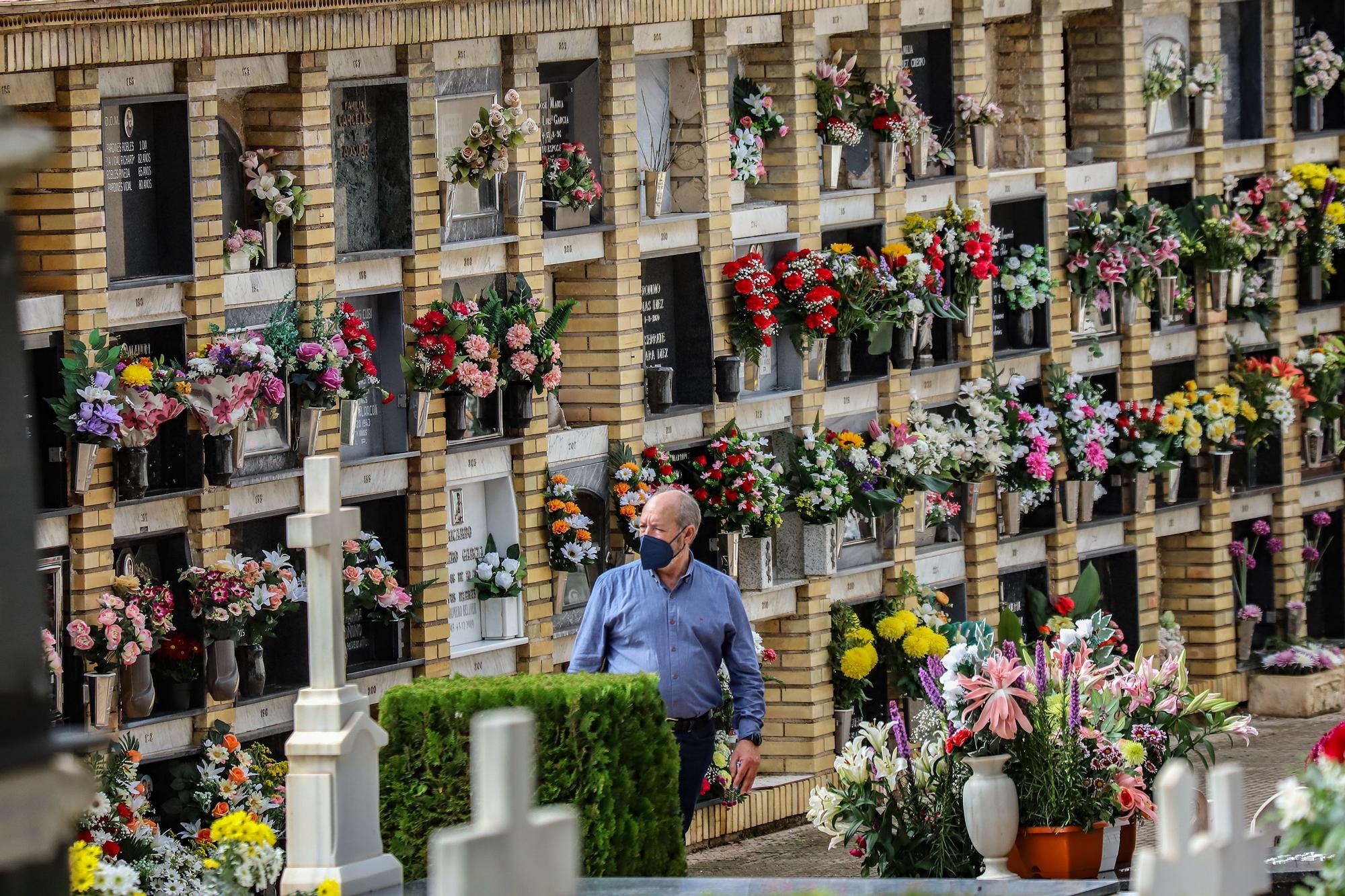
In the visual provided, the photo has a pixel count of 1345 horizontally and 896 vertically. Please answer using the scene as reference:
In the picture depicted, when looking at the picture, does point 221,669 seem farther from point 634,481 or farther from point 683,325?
point 683,325

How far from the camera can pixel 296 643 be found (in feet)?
34.3

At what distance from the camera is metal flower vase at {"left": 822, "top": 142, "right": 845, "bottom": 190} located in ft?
42.1

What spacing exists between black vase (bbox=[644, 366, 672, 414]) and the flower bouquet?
0.71 metres

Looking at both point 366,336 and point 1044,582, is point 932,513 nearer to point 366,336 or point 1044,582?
point 1044,582

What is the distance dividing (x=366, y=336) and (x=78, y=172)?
141 cm

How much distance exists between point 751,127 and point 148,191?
3470 mm

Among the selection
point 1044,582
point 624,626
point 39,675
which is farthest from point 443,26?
point 39,675

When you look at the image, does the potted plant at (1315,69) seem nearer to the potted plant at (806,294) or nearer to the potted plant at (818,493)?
the potted plant at (806,294)

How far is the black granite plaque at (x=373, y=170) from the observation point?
419 inches

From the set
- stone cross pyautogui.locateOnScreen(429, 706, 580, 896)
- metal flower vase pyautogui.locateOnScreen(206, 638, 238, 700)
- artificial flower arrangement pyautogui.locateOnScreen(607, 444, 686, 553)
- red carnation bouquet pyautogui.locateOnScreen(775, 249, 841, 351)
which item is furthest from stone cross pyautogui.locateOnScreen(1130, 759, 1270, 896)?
red carnation bouquet pyautogui.locateOnScreen(775, 249, 841, 351)

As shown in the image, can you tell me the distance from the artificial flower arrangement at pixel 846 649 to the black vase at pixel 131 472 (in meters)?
4.32

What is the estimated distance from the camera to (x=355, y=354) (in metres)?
10.2

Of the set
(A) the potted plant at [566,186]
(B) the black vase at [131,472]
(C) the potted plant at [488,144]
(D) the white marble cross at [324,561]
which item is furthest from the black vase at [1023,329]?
(D) the white marble cross at [324,561]

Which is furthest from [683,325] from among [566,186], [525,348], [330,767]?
[330,767]
